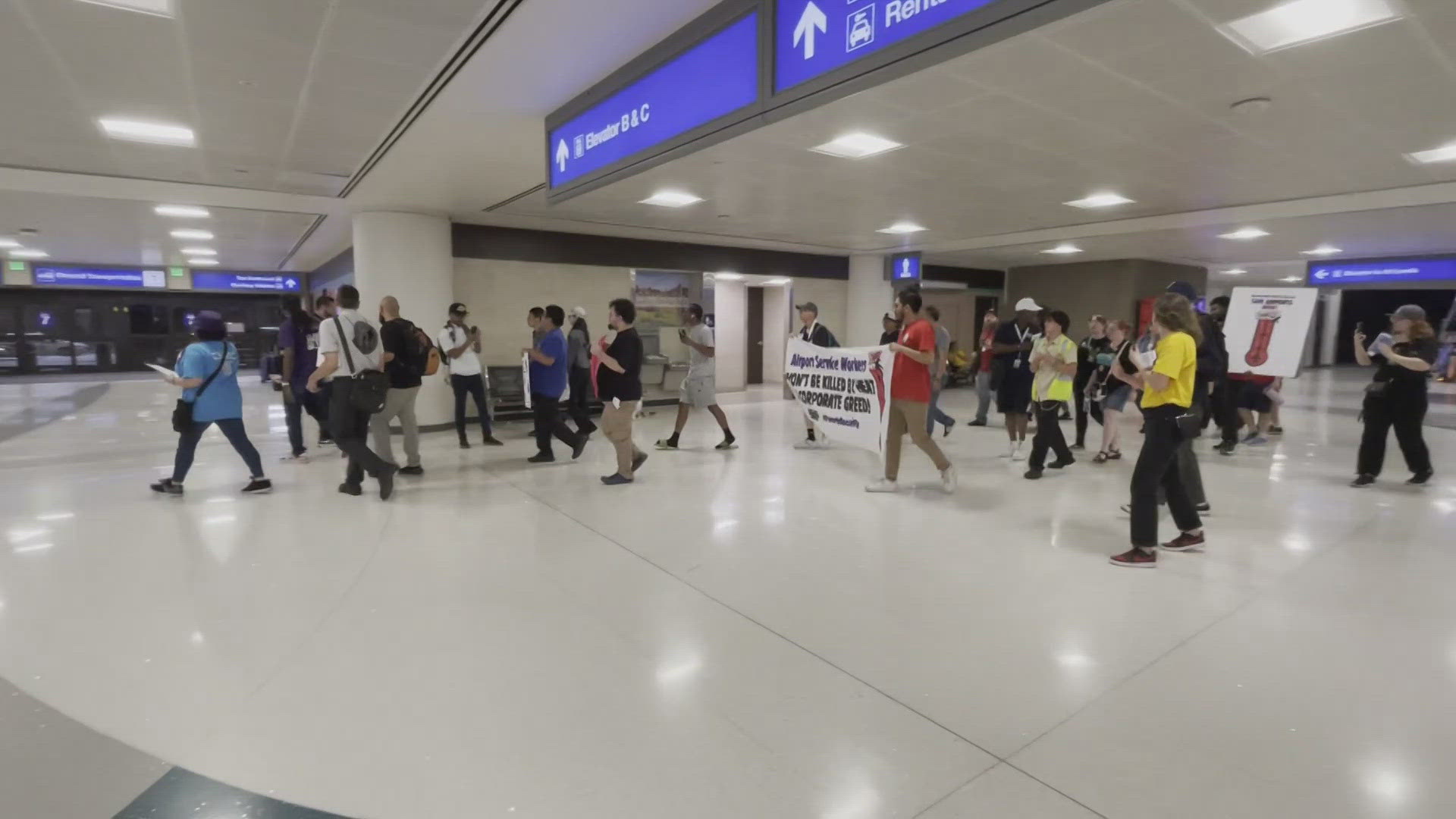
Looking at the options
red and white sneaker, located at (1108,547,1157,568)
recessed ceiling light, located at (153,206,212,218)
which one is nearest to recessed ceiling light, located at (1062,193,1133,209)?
red and white sneaker, located at (1108,547,1157,568)

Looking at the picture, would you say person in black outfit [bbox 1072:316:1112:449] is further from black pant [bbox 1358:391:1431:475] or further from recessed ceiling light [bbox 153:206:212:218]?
recessed ceiling light [bbox 153:206:212:218]

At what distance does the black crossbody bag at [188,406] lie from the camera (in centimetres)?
504

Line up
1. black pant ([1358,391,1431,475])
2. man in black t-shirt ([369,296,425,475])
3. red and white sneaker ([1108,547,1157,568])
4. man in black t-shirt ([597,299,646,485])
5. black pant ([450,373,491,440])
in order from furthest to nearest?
black pant ([450,373,491,440]) < man in black t-shirt ([369,296,425,475]) < man in black t-shirt ([597,299,646,485]) < black pant ([1358,391,1431,475]) < red and white sneaker ([1108,547,1157,568])

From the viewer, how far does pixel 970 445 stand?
7.79m

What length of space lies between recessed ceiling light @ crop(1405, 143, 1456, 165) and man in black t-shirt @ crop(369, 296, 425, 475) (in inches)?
347

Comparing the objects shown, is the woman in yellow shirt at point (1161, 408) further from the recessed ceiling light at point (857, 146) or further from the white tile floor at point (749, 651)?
the recessed ceiling light at point (857, 146)

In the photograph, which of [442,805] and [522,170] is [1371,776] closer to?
[442,805]

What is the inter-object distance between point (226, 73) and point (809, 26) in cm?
383

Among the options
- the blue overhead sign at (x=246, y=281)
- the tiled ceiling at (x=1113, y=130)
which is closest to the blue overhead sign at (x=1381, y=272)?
the tiled ceiling at (x=1113, y=130)

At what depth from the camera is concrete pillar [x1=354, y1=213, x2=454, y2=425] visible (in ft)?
28.5

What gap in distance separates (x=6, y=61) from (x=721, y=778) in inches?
227

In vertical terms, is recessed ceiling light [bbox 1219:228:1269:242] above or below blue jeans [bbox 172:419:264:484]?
above

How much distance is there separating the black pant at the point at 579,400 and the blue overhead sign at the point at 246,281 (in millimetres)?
15113

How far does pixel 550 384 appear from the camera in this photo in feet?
21.3
